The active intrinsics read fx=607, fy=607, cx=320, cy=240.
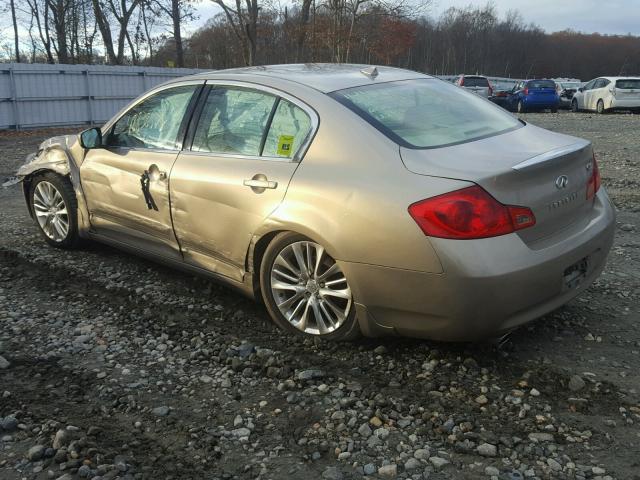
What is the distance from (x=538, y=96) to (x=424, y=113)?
26582 mm

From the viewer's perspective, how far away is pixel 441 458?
2.50m

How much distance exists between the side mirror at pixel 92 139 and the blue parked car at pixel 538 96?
26.2m

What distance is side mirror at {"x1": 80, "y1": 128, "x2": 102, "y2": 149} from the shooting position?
4766 mm

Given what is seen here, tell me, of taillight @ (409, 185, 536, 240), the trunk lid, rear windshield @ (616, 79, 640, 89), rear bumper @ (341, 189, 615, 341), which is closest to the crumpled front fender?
rear bumper @ (341, 189, 615, 341)

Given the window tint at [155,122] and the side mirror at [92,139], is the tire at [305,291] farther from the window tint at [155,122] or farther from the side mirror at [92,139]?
the side mirror at [92,139]

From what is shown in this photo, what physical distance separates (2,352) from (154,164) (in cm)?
154

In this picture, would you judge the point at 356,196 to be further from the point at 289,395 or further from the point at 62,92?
the point at 62,92

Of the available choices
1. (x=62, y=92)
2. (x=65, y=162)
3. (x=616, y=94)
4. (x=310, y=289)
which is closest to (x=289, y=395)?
(x=310, y=289)

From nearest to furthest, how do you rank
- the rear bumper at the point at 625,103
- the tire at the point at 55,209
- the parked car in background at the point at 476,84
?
1. the tire at the point at 55,209
2. the rear bumper at the point at 625,103
3. the parked car in background at the point at 476,84

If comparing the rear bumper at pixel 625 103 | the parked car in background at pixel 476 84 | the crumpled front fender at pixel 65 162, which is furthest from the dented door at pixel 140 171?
the parked car in background at pixel 476 84

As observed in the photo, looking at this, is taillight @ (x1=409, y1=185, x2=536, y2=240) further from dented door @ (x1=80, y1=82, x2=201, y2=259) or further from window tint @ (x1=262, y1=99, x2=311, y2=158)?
dented door @ (x1=80, y1=82, x2=201, y2=259)

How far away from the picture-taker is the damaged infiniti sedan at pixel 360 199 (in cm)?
288

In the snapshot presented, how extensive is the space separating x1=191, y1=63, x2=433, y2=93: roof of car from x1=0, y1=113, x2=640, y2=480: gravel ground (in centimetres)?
152

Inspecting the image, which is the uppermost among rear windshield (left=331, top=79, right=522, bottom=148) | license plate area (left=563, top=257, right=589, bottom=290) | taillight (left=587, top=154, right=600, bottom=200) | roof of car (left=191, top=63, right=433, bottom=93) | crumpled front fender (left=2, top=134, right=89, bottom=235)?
roof of car (left=191, top=63, right=433, bottom=93)
